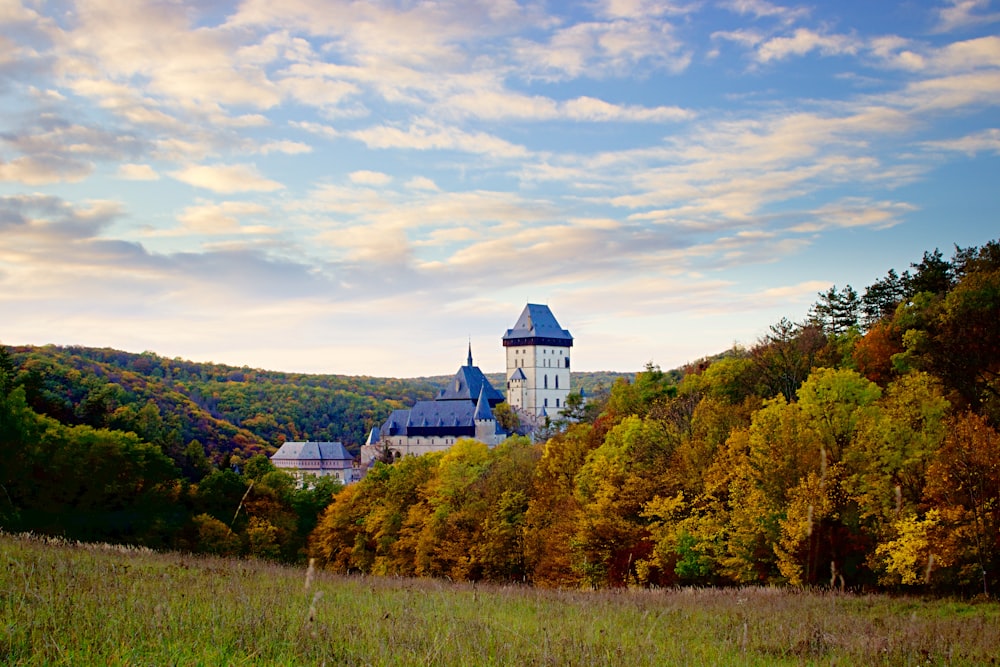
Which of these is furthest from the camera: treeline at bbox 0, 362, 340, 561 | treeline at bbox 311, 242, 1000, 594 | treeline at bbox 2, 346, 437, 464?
treeline at bbox 2, 346, 437, 464

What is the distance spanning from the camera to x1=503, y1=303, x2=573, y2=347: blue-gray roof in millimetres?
161250

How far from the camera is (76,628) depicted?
7.20 m

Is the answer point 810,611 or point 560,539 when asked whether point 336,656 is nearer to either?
point 810,611

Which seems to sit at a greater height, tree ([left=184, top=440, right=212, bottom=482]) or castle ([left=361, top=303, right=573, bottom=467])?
castle ([left=361, top=303, right=573, bottom=467])

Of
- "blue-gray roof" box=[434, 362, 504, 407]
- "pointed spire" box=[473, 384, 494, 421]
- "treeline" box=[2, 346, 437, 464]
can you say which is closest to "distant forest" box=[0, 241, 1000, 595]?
"treeline" box=[2, 346, 437, 464]

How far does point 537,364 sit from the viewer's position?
159m

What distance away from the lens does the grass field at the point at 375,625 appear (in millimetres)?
7332

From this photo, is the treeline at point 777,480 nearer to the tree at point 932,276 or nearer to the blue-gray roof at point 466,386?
the tree at point 932,276

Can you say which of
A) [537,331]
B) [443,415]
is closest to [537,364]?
[537,331]

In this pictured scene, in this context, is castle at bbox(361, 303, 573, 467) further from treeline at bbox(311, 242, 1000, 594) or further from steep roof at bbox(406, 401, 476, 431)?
treeline at bbox(311, 242, 1000, 594)

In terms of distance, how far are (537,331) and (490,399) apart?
21.9 m

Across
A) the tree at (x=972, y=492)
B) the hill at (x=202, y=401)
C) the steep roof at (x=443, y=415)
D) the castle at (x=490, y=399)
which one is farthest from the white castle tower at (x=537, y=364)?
the tree at (x=972, y=492)

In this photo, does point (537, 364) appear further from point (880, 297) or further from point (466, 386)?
point (880, 297)

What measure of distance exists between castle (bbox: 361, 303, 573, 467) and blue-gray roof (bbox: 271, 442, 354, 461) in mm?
4825
